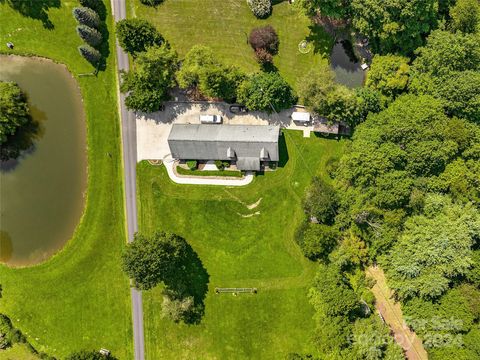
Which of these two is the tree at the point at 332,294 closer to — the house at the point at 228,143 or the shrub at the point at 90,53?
the house at the point at 228,143

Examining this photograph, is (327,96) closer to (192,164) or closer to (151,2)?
(192,164)

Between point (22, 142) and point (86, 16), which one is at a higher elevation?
point (86, 16)

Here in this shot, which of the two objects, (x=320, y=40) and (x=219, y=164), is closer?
(x=320, y=40)

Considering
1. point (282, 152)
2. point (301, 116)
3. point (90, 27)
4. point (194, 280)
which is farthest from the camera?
point (194, 280)

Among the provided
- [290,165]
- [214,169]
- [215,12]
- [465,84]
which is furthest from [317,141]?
[215,12]

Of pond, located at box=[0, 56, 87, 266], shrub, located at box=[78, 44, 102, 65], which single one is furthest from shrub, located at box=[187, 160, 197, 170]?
shrub, located at box=[78, 44, 102, 65]

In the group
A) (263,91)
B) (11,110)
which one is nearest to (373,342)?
(263,91)
